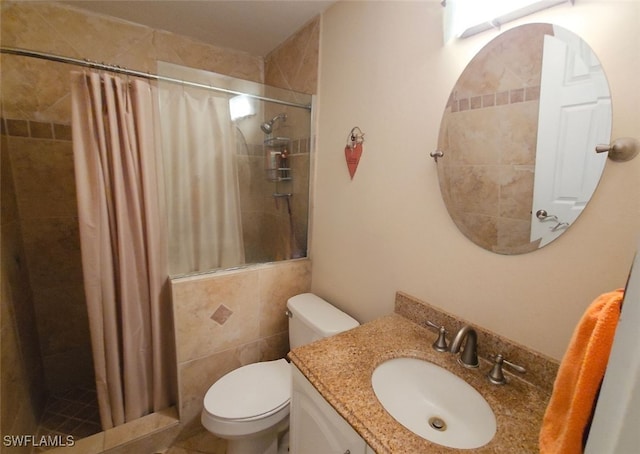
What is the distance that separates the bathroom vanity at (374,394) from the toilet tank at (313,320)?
25 cm

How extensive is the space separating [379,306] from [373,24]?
1324 millimetres

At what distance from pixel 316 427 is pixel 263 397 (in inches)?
A: 20.1

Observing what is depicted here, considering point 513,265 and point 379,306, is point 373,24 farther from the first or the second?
point 379,306

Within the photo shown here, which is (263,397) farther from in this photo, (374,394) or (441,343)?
(441,343)

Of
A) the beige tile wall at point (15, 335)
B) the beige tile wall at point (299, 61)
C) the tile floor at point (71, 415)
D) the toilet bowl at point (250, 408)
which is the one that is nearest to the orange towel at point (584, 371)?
the toilet bowl at point (250, 408)

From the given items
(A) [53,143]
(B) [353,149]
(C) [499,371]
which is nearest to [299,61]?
(B) [353,149]

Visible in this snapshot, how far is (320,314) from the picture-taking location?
1412 millimetres

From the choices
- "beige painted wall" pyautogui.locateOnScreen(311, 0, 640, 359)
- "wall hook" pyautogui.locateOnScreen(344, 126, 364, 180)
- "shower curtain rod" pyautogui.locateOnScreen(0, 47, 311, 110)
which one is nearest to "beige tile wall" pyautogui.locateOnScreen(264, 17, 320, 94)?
"beige painted wall" pyautogui.locateOnScreen(311, 0, 640, 359)

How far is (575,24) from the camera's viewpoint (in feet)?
2.31

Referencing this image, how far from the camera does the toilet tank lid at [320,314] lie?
1.29 metres

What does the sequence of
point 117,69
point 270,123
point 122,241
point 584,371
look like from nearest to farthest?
1. point 584,371
2. point 117,69
3. point 122,241
4. point 270,123

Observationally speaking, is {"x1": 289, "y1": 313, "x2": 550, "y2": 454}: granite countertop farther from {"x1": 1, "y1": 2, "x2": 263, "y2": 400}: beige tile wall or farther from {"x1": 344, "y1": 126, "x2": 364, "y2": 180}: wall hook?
{"x1": 1, "y1": 2, "x2": 263, "y2": 400}: beige tile wall

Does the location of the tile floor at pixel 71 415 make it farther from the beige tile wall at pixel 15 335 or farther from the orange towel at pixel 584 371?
the orange towel at pixel 584 371

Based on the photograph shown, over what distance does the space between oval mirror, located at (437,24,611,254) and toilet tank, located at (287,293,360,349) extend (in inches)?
28.1
